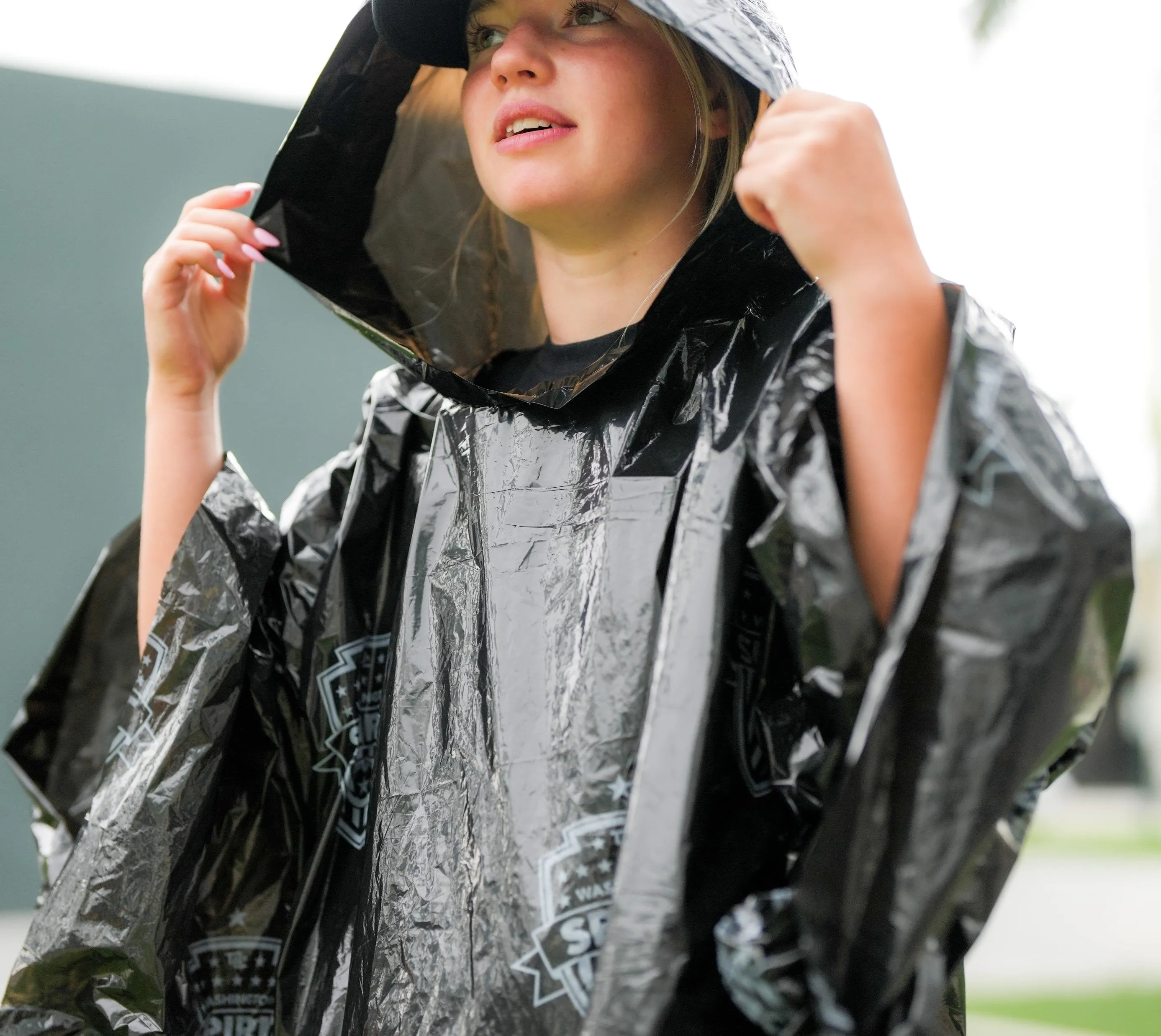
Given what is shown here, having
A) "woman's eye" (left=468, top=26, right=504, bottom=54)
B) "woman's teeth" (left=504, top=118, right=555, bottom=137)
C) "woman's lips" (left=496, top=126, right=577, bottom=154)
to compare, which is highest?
"woman's eye" (left=468, top=26, right=504, bottom=54)

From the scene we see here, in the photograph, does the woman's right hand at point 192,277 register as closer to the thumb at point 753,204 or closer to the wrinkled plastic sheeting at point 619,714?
the wrinkled plastic sheeting at point 619,714

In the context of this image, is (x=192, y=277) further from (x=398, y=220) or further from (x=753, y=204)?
(x=753, y=204)

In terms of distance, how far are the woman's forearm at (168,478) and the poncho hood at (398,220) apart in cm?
26

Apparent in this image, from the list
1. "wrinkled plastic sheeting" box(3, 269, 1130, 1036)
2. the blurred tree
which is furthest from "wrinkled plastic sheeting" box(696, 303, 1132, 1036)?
the blurred tree

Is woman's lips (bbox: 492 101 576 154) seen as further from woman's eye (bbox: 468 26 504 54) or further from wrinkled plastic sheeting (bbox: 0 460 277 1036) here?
wrinkled plastic sheeting (bbox: 0 460 277 1036)

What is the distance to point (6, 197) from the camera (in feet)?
10.7

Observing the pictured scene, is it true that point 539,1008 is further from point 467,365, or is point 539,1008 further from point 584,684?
point 467,365

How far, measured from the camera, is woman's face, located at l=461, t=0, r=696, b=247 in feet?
3.97

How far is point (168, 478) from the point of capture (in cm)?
137

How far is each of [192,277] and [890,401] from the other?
982mm

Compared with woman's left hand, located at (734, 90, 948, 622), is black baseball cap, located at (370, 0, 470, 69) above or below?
above

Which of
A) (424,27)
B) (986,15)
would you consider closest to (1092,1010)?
(424,27)

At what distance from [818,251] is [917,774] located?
1.33 feet

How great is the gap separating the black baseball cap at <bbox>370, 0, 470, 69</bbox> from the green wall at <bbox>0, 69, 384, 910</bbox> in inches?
87.3
